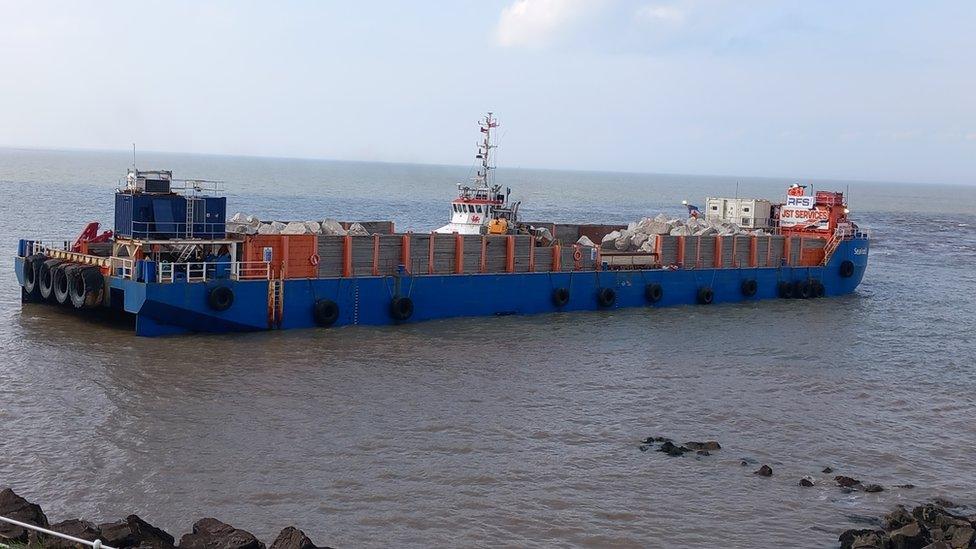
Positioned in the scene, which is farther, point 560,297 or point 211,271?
point 560,297

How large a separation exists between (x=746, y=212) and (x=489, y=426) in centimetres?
2797

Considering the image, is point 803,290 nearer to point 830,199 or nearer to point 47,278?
point 830,199

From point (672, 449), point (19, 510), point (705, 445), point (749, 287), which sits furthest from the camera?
point (749, 287)

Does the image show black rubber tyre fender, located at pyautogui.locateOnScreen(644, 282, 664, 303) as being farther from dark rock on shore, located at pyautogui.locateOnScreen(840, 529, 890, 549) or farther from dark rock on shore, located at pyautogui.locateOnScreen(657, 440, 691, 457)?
dark rock on shore, located at pyautogui.locateOnScreen(840, 529, 890, 549)

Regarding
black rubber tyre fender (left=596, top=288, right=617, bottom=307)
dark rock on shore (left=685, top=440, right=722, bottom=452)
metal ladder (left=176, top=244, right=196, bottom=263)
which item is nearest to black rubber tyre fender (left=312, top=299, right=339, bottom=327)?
metal ladder (left=176, top=244, right=196, bottom=263)

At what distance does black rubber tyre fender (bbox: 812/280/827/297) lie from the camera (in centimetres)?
3919

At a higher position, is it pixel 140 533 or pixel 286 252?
pixel 286 252

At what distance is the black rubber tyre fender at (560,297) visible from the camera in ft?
103

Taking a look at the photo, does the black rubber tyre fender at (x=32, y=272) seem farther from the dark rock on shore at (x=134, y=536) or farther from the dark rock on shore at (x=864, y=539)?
the dark rock on shore at (x=864, y=539)

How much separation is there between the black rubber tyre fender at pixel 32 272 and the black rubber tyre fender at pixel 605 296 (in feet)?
55.3

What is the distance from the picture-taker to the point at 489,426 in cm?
1833

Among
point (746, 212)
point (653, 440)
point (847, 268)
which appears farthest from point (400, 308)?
point (847, 268)

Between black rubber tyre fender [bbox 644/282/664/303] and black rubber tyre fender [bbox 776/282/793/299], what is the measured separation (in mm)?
6672

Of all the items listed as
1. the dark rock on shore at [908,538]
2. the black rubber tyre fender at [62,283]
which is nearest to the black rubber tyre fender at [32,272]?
the black rubber tyre fender at [62,283]
